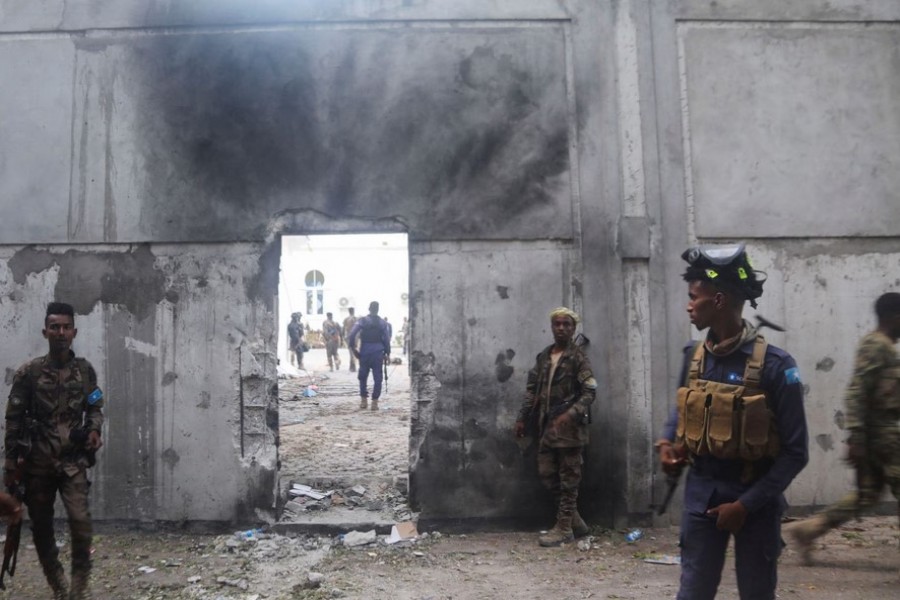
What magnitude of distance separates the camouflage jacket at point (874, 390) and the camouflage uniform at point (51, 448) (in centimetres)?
439

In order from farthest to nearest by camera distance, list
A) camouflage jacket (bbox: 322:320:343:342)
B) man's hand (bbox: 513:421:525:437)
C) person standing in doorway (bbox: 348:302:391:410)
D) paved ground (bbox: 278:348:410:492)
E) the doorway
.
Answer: camouflage jacket (bbox: 322:320:343:342)
person standing in doorway (bbox: 348:302:391:410)
paved ground (bbox: 278:348:410:492)
the doorway
man's hand (bbox: 513:421:525:437)

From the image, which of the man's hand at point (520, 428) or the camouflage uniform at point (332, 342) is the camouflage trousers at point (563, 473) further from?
the camouflage uniform at point (332, 342)

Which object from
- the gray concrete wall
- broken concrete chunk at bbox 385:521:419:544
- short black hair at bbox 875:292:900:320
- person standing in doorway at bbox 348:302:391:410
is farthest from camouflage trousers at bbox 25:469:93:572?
person standing in doorway at bbox 348:302:391:410

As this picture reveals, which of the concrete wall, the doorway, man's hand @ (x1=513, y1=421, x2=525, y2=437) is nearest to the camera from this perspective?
Result: man's hand @ (x1=513, y1=421, x2=525, y2=437)

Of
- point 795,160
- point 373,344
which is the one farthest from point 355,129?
point 373,344

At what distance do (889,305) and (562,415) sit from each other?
2300mm

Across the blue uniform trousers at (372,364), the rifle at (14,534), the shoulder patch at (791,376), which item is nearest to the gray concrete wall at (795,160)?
the shoulder patch at (791,376)

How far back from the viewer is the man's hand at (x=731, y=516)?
8.12 feet

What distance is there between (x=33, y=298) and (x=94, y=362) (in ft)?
2.46

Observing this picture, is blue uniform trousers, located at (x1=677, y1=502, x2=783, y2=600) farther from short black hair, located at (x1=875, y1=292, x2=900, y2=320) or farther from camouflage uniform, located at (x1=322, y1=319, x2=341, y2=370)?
camouflage uniform, located at (x1=322, y1=319, x2=341, y2=370)

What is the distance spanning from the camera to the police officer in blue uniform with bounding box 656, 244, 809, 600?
8.20ft

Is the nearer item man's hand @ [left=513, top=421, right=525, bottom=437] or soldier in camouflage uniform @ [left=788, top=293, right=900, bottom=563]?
soldier in camouflage uniform @ [left=788, top=293, right=900, bottom=563]

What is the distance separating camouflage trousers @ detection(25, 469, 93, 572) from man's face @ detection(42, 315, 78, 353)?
76cm

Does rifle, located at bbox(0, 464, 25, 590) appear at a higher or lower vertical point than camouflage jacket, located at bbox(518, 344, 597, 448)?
lower
